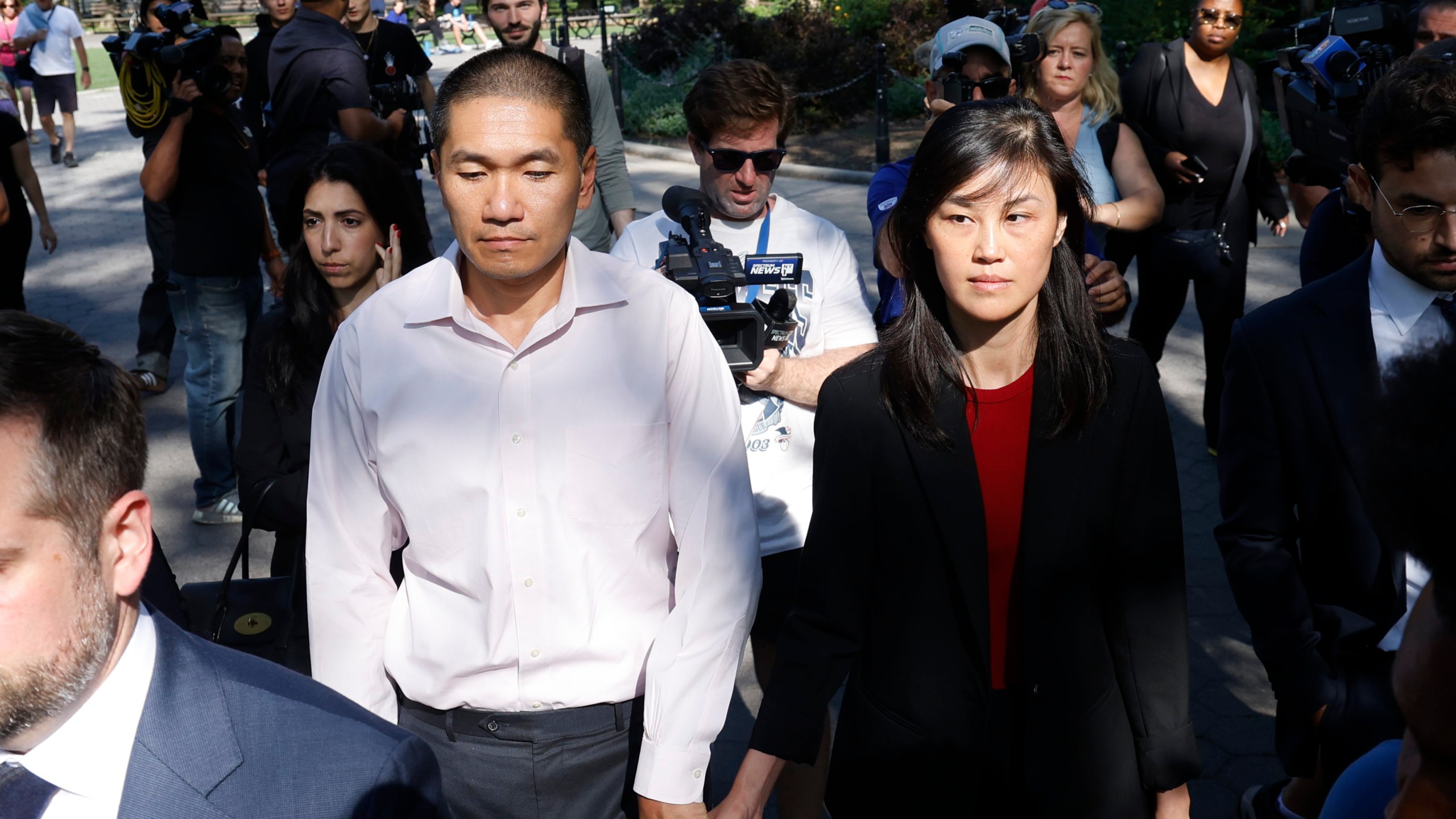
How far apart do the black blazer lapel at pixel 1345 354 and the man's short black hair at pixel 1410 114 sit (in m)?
0.28

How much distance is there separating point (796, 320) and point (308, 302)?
1498 mm

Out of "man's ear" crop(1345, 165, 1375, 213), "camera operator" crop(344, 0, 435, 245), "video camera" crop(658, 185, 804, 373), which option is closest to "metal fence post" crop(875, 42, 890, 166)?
"camera operator" crop(344, 0, 435, 245)

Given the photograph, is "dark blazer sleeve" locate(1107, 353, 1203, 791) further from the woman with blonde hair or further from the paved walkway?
the woman with blonde hair

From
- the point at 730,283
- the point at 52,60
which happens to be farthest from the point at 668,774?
the point at 52,60

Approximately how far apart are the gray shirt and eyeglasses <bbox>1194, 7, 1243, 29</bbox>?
110 inches

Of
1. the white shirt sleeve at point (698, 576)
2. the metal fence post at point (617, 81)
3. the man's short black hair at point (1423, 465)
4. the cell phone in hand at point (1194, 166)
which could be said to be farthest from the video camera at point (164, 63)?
the metal fence post at point (617, 81)

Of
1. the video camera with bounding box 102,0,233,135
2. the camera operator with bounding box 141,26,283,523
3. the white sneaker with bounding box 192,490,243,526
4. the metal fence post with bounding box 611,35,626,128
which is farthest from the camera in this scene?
the metal fence post with bounding box 611,35,626,128

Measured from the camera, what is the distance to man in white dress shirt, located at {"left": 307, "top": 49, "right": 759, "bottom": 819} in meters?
2.38

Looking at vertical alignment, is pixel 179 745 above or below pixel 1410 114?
below

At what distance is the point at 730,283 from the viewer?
9.70 ft

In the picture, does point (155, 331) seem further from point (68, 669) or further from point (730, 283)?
point (68, 669)

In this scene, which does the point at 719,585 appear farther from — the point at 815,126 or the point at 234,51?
the point at 815,126

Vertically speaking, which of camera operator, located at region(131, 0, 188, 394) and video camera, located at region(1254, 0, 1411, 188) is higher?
video camera, located at region(1254, 0, 1411, 188)

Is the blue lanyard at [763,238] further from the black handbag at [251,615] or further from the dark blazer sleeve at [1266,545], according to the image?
the black handbag at [251,615]
